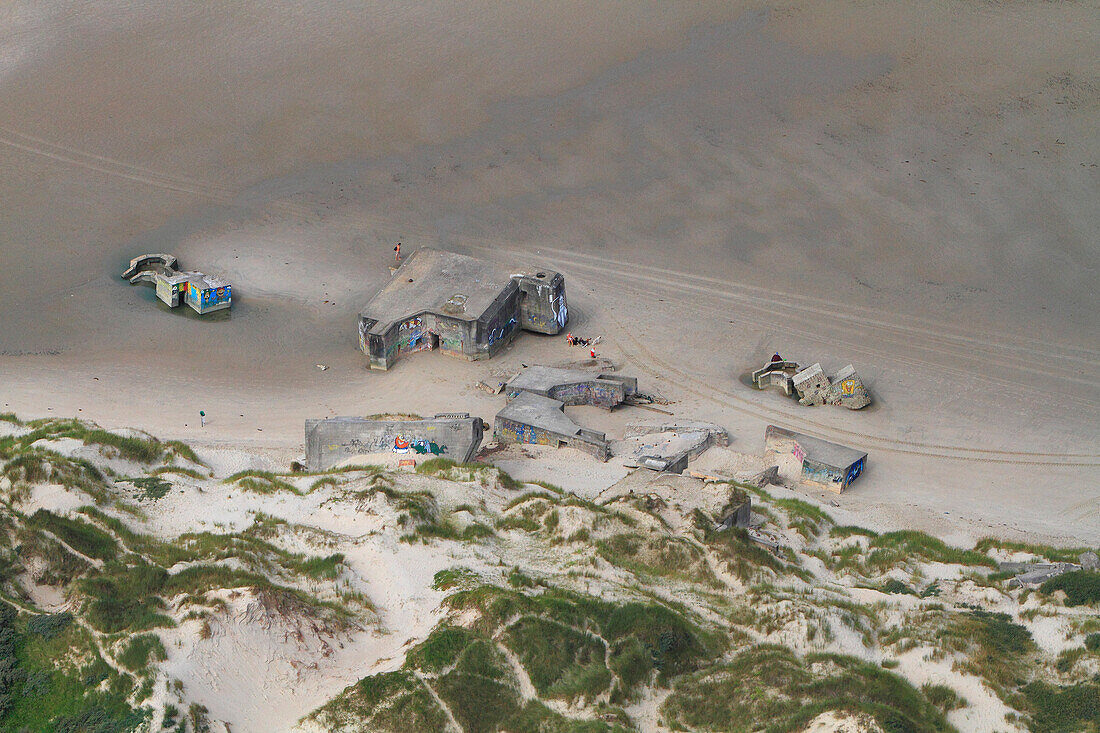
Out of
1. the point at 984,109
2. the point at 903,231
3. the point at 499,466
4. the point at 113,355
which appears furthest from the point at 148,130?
the point at 984,109

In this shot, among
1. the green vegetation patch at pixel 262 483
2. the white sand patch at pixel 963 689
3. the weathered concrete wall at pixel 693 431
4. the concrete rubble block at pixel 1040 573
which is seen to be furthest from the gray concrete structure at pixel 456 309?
the white sand patch at pixel 963 689

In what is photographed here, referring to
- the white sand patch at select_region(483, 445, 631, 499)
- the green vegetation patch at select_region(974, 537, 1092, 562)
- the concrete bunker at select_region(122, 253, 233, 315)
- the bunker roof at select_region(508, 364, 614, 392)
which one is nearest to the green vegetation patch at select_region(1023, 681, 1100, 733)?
the green vegetation patch at select_region(974, 537, 1092, 562)

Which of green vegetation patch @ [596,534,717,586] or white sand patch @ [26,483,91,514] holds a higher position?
white sand patch @ [26,483,91,514]

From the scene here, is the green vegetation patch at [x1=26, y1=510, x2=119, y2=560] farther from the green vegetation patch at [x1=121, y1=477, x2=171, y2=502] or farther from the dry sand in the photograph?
the dry sand

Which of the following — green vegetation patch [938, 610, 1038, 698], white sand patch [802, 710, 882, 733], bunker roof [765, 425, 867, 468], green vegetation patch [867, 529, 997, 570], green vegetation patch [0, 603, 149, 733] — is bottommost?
green vegetation patch [867, 529, 997, 570]

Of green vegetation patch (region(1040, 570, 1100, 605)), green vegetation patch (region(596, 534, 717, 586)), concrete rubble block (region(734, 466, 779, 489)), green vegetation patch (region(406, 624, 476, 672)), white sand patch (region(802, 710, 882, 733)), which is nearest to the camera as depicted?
white sand patch (region(802, 710, 882, 733))

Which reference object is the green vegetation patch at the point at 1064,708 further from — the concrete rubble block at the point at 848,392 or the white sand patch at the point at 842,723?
the concrete rubble block at the point at 848,392

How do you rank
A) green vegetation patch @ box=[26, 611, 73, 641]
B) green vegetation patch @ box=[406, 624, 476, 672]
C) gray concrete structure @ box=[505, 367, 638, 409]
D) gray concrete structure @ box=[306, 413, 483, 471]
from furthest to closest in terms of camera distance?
gray concrete structure @ box=[505, 367, 638, 409]
gray concrete structure @ box=[306, 413, 483, 471]
green vegetation patch @ box=[26, 611, 73, 641]
green vegetation patch @ box=[406, 624, 476, 672]

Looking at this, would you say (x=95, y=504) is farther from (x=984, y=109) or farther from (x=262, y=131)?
(x=984, y=109)
